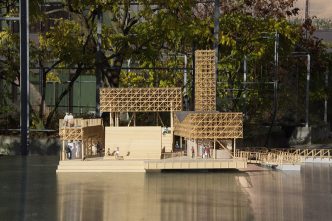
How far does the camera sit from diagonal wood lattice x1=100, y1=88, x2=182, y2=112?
3912cm

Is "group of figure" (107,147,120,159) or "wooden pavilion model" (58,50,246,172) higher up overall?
Answer: "wooden pavilion model" (58,50,246,172)

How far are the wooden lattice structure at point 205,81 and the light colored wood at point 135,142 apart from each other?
12.7 feet

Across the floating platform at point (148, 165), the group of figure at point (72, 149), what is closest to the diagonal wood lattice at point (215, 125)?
the floating platform at point (148, 165)

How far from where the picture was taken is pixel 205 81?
130ft

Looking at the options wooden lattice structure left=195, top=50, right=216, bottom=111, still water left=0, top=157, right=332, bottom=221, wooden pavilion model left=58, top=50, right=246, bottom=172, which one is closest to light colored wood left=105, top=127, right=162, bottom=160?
wooden pavilion model left=58, top=50, right=246, bottom=172

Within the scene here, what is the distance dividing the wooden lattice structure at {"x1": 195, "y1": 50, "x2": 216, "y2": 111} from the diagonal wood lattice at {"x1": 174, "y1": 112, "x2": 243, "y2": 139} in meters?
3.72

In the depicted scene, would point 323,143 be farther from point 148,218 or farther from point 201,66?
point 148,218

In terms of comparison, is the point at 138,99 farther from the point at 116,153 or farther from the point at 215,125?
the point at 215,125

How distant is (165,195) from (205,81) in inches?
518

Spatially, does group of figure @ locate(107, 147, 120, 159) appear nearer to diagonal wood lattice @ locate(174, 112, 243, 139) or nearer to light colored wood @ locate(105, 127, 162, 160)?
light colored wood @ locate(105, 127, 162, 160)

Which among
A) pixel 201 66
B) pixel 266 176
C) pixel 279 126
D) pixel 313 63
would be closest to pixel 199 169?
pixel 266 176

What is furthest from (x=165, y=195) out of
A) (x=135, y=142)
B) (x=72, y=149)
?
(x=135, y=142)

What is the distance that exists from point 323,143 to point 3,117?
69.5 feet

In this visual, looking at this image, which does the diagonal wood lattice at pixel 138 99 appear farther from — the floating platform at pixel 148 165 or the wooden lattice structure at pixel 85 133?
the floating platform at pixel 148 165
